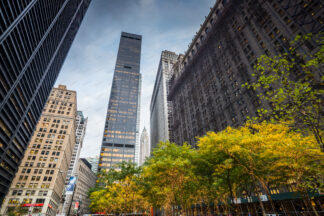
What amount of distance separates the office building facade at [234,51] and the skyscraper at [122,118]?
66.0m

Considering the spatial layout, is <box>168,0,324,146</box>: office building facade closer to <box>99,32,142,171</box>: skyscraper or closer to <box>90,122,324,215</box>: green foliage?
<box>90,122,324,215</box>: green foliage

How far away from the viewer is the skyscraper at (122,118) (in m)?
134

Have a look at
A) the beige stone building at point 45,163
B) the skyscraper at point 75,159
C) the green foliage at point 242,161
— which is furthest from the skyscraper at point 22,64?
the skyscraper at point 75,159

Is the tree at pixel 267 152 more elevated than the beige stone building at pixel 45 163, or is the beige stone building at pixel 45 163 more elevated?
the beige stone building at pixel 45 163

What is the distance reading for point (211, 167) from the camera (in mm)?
23094

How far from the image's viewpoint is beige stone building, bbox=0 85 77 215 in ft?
233

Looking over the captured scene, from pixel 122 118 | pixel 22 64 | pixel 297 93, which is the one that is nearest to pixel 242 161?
pixel 297 93

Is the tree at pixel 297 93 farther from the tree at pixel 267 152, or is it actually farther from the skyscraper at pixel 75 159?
the skyscraper at pixel 75 159

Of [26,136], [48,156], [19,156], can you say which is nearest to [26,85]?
[26,136]

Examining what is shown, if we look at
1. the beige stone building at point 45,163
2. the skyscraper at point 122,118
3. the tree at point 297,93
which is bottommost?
the tree at point 297,93

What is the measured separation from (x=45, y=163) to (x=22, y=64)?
2363 inches

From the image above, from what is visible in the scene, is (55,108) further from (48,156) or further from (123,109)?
(123,109)

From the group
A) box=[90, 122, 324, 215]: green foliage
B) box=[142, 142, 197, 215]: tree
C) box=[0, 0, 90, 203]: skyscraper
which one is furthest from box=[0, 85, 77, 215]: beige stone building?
box=[90, 122, 324, 215]: green foliage

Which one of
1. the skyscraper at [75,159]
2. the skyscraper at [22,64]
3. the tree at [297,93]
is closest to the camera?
the tree at [297,93]
